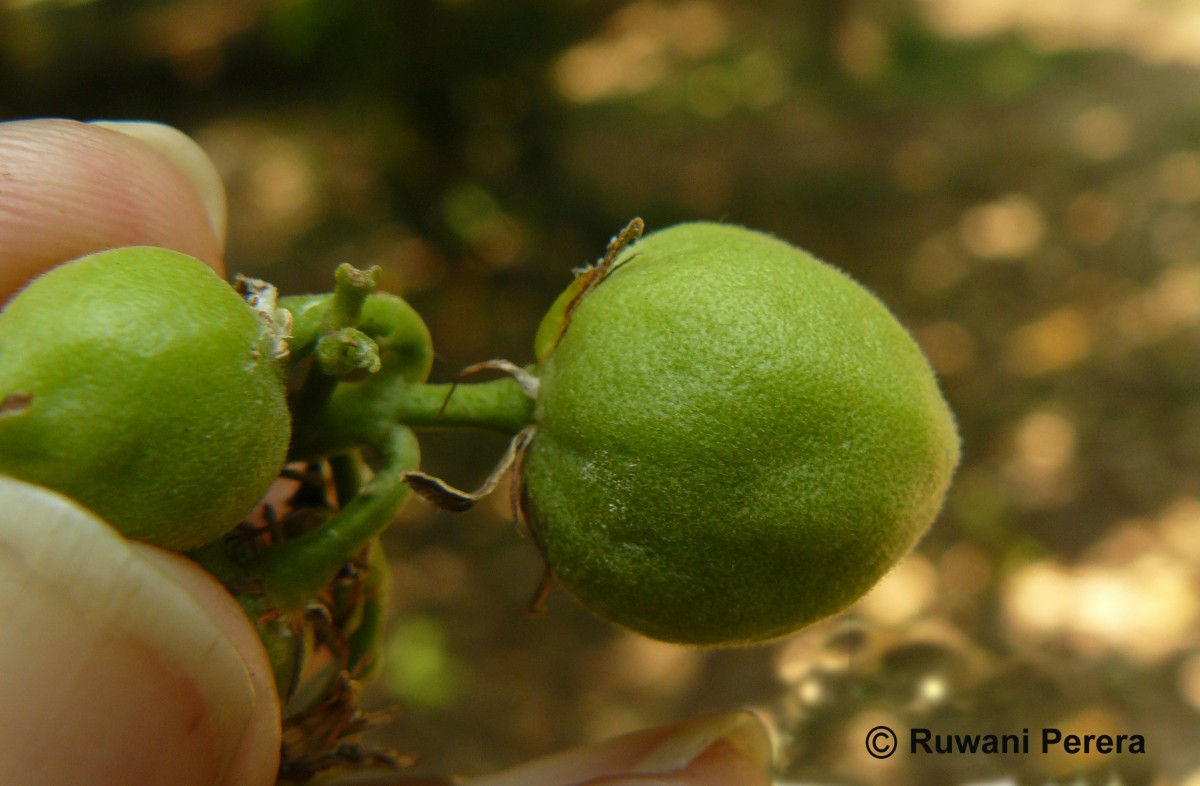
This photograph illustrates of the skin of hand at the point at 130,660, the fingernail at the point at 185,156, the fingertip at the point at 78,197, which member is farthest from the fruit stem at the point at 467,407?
the fingernail at the point at 185,156

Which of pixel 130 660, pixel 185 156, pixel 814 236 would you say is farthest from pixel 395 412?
pixel 814 236

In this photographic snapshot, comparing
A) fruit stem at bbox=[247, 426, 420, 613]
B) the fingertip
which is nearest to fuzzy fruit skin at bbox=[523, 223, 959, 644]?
fruit stem at bbox=[247, 426, 420, 613]

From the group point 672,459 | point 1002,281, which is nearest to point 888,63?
point 1002,281

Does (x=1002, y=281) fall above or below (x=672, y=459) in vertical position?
below

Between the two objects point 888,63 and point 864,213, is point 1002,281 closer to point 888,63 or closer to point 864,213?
point 864,213

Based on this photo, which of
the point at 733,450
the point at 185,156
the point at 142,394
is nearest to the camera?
the point at 142,394

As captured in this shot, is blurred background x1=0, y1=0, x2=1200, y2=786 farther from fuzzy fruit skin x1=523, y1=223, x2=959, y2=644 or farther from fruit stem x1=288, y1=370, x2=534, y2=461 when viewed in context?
fruit stem x1=288, y1=370, x2=534, y2=461

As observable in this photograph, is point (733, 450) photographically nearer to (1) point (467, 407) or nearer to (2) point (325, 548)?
(1) point (467, 407)

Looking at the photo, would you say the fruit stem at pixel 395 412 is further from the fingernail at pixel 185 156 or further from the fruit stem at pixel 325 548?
the fingernail at pixel 185 156
